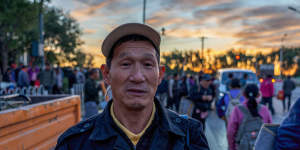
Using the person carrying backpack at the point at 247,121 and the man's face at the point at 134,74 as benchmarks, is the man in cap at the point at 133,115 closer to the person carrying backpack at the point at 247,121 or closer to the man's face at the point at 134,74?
the man's face at the point at 134,74

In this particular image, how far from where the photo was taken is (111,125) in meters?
1.81

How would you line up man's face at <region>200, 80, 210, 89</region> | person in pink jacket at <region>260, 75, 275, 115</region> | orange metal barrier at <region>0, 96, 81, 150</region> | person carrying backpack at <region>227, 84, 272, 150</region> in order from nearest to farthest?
orange metal barrier at <region>0, 96, 81, 150</region> < person carrying backpack at <region>227, 84, 272, 150</region> < man's face at <region>200, 80, 210, 89</region> < person in pink jacket at <region>260, 75, 275, 115</region>

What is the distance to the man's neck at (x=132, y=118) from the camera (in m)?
1.85

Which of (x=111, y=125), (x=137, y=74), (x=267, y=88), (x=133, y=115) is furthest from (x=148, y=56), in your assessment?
(x=267, y=88)

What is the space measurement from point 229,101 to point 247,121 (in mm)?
1501

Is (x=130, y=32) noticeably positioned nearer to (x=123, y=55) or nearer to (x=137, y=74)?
(x=123, y=55)

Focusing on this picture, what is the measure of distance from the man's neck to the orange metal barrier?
133 centimetres

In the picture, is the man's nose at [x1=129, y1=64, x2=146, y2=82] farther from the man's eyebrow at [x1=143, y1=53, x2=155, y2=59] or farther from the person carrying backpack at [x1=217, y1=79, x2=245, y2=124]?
the person carrying backpack at [x1=217, y1=79, x2=245, y2=124]

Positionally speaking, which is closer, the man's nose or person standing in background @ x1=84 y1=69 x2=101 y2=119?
the man's nose

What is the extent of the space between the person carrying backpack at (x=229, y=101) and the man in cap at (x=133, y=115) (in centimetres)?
391

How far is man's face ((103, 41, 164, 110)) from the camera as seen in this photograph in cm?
178

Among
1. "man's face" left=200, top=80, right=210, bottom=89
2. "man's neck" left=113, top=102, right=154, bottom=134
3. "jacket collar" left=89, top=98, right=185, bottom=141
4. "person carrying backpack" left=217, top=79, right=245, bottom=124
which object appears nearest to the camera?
"jacket collar" left=89, top=98, right=185, bottom=141

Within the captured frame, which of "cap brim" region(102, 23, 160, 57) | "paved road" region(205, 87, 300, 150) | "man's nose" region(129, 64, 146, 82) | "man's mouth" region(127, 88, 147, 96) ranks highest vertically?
"cap brim" region(102, 23, 160, 57)

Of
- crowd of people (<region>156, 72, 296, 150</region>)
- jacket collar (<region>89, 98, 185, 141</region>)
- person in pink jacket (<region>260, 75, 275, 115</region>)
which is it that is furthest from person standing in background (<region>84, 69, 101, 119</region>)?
person in pink jacket (<region>260, 75, 275, 115</region>)
